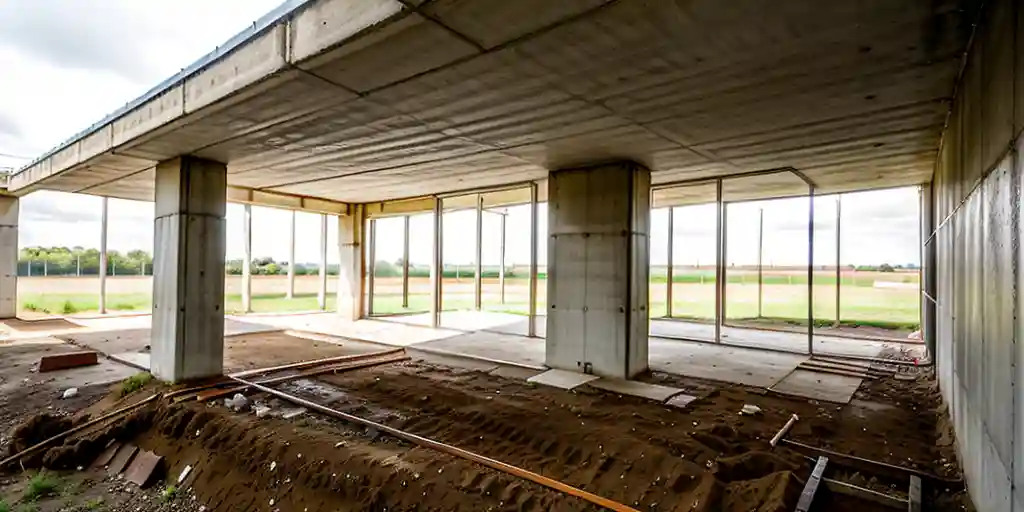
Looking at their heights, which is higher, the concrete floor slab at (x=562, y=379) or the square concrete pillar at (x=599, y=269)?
the square concrete pillar at (x=599, y=269)

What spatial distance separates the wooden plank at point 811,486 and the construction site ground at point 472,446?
0.07 m

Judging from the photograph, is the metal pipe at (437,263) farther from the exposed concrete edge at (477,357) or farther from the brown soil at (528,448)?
the brown soil at (528,448)

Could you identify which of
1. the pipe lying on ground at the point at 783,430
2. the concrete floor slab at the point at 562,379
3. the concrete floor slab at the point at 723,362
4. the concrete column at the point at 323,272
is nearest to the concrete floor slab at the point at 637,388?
the concrete floor slab at the point at 562,379

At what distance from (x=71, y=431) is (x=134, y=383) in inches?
57.5

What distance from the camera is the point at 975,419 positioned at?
3.30m

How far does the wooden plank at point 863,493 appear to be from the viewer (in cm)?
361

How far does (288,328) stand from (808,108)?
39.6 feet

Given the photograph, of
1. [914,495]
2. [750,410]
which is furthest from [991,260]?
[750,410]

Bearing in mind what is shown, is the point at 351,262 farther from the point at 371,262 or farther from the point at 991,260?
the point at 991,260

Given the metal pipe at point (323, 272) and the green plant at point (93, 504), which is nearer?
the green plant at point (93, 504)

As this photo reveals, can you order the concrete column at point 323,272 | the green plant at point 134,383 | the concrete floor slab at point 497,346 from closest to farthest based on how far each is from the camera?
A: the green plant at point 134,383
the concrete floor slab at point 497,346
the concrete column at point 323,272

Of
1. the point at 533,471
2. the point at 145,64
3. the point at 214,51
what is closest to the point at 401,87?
the point at 214,51

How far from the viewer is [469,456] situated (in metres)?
4.43

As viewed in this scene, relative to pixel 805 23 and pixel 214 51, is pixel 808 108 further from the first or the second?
pixel 214 51
